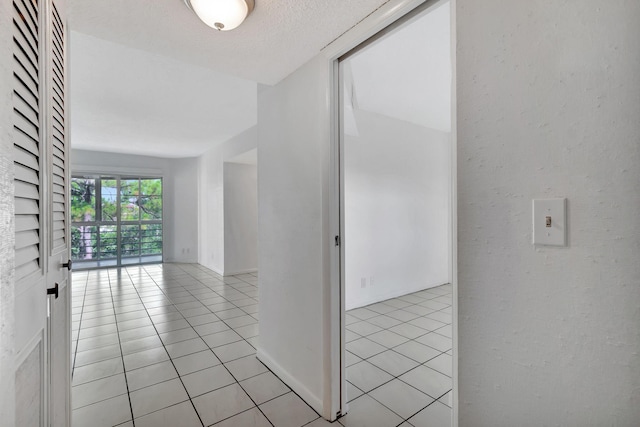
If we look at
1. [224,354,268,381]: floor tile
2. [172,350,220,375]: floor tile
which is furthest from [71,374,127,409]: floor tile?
[224,354,268,381]: floor tile

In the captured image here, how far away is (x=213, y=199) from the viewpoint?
6172mm

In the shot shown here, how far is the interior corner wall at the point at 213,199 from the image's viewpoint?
17.5 ft

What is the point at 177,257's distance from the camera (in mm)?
6980

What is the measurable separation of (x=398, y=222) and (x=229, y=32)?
3257mm

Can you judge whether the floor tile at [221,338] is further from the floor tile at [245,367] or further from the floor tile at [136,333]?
the floor tile at [136,333]

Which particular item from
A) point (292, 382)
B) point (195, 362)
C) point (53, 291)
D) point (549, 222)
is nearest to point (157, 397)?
point (195, 362)

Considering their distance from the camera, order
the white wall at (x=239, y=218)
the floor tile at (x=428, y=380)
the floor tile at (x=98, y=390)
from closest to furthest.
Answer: the floor tile at (x=98, y=390), the floor tile at (x=428, y=380), the white wall at (x=239, y=218)

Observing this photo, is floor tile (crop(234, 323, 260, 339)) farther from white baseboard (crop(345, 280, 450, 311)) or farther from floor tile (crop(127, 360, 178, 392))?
white baseboard (crop(345, 280, 450, 311))

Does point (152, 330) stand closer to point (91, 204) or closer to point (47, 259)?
point (47, 259)

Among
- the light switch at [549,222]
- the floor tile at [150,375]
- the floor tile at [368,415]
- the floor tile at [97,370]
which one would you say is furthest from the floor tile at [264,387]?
the light switch at [549,222]

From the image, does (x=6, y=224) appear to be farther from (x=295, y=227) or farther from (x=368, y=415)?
(x=368, y=415)

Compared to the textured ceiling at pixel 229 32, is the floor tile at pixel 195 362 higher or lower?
lower

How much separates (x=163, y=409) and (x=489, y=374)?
6.07ft

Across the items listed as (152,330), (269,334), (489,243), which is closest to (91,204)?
(152,330)
